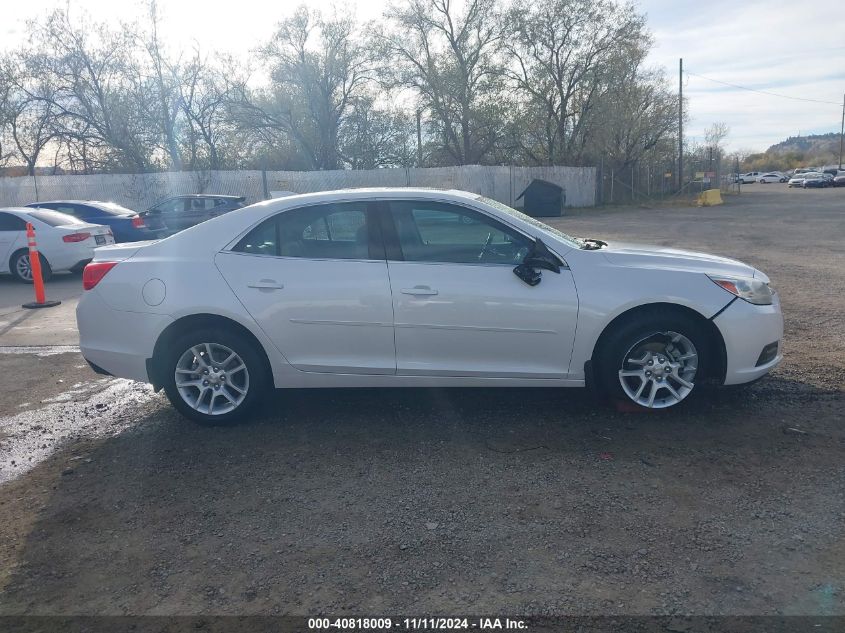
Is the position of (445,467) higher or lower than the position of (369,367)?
lower

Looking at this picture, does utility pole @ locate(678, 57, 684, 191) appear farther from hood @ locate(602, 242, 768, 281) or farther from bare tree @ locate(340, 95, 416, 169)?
hood @ locate(602, 242, 768, 281)

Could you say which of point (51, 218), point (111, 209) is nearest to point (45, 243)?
point (51, 218)

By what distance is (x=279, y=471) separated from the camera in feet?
14.0

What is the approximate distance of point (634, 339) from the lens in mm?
4730

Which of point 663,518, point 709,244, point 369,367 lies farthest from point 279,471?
point 709,244

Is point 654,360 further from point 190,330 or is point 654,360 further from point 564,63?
point 564,63

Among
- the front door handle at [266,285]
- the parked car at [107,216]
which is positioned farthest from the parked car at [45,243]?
the front door handle at [266,285]

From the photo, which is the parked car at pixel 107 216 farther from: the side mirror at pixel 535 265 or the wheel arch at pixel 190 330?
the side mirror at pixel 535 265

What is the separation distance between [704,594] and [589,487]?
1.04m

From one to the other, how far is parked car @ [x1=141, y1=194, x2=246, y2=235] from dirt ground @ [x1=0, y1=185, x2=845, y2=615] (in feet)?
51.8

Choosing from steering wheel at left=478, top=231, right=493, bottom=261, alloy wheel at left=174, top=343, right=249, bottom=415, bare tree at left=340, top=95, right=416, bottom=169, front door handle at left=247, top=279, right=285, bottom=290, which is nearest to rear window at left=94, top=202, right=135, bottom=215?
alloy wheel at left=174, top=343, right=249, bottom=415

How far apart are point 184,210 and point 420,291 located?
1816 centimetres

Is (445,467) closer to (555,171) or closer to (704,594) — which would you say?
(704,594)

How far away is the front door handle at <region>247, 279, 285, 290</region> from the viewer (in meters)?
4.86
